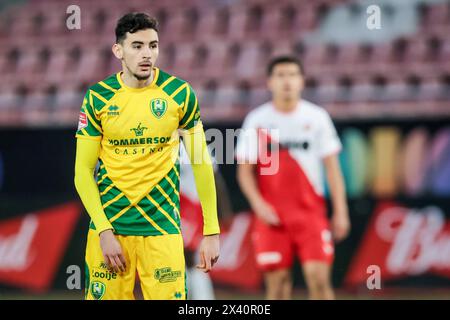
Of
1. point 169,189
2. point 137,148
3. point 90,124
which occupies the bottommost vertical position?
point 169,189

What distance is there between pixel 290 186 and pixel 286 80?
2.68 feet

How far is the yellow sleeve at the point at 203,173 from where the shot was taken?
13.0ft

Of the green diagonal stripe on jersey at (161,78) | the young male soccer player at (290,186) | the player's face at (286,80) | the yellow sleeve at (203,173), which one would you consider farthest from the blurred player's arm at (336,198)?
the green diagonal stripe on jersey at (161,78)

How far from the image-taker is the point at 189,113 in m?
3.99

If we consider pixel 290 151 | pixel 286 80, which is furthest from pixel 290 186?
pixel 286 80

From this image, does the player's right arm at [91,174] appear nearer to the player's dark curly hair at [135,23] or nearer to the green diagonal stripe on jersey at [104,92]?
the green diagonal stripe on jersey at [104,92]

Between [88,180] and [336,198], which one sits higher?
[336,198]

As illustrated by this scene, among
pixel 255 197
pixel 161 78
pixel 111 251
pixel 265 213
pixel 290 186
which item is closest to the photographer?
pixel 111 251

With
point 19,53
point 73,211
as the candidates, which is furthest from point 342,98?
point 19,53

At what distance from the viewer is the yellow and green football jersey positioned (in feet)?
12.9

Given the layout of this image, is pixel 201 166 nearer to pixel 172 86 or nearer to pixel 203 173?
pixel 203 173

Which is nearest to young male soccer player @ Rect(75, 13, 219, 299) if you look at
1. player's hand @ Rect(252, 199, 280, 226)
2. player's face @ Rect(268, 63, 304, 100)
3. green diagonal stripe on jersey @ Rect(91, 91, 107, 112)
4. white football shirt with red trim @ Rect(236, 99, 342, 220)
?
green diagonal stripe on jersey @ Rect(91, 91, 107, 112)

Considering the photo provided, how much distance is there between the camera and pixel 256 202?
634 cm
